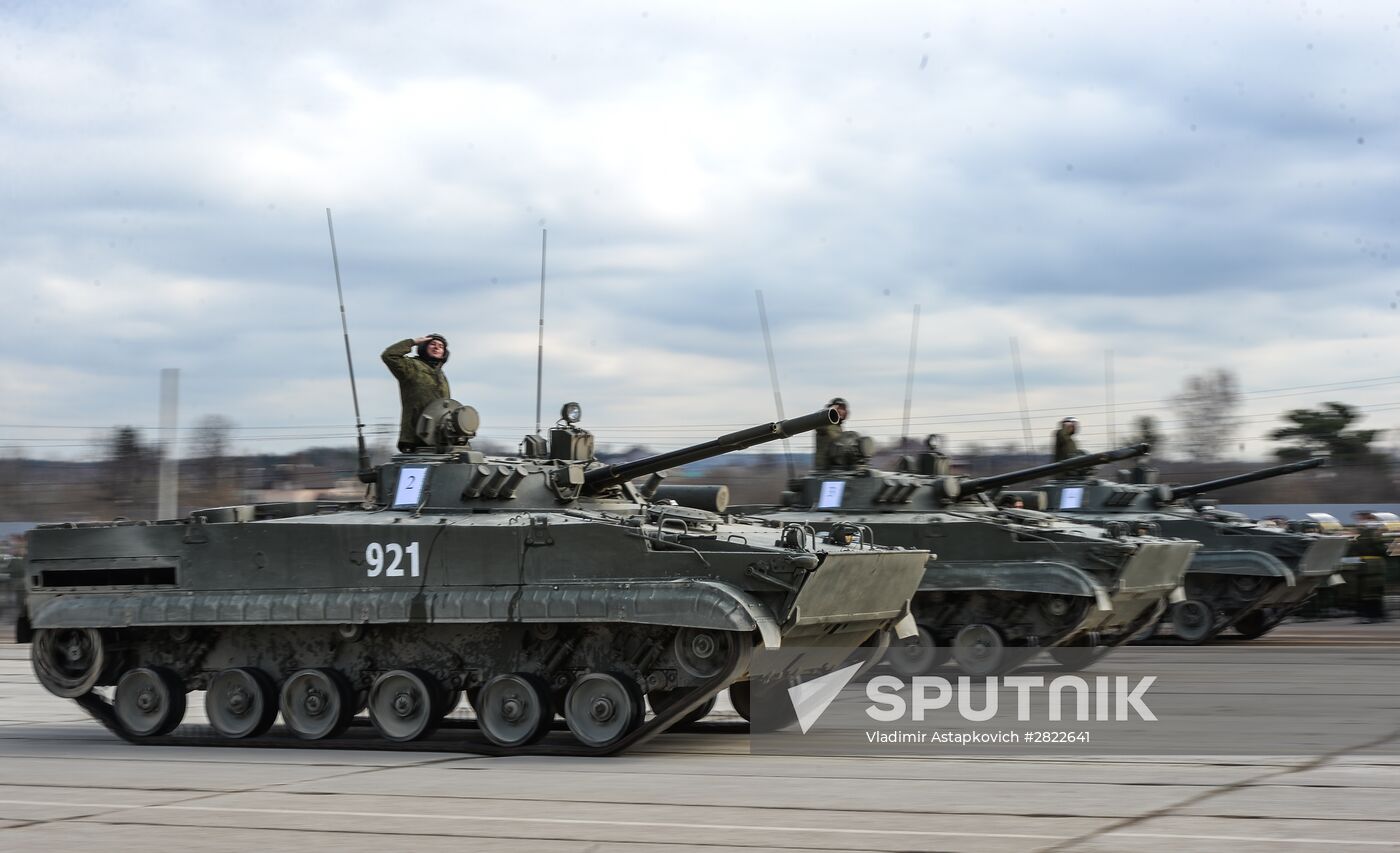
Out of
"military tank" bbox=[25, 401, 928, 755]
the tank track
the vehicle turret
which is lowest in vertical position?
the tank track

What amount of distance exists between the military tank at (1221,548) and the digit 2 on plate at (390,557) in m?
15.9

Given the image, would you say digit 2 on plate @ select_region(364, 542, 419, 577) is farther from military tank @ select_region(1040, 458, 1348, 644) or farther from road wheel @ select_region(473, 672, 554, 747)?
military tank @ select_region(1040, 458, 1348, 644)

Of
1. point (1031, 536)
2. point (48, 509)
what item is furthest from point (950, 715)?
point (48, 509)

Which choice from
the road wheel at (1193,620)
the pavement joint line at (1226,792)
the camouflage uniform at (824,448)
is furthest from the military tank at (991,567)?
the pavement joint line at (1226,792)

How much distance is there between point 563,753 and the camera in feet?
49.8

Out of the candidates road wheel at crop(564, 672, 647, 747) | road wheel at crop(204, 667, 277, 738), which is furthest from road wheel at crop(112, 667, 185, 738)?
road wheel at crop(564, 672, 647, 747)

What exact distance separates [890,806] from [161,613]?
8653 mm

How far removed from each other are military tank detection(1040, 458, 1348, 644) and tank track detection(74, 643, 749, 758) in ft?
50.3

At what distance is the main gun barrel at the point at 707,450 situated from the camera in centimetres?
1567

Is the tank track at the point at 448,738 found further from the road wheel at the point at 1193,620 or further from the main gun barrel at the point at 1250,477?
the main gun barrel at the point at 1250,477

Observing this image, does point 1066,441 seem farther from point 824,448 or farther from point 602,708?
point 602,708

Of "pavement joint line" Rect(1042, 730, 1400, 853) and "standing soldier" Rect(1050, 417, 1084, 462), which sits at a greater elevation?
"standing soldier" Rect(1050, 417, 1084, 462)

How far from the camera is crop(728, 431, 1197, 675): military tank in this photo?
22953 mm

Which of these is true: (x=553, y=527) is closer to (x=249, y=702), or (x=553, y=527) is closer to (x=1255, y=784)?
(x=249, y=702)
